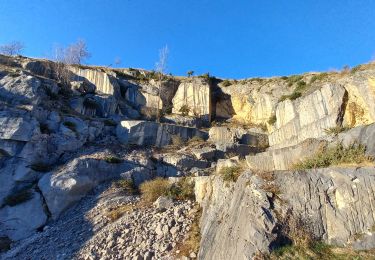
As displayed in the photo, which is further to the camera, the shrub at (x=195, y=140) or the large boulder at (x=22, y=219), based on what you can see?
the shrub at (x=195, y=140)

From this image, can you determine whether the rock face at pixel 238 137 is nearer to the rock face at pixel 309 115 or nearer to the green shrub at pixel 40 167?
the rock face at pixel 309 115

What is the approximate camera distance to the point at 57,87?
1184 inches

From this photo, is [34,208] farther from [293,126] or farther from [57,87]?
[293,126]

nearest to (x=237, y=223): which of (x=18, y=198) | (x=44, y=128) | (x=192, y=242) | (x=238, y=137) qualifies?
(x=192, y=242)

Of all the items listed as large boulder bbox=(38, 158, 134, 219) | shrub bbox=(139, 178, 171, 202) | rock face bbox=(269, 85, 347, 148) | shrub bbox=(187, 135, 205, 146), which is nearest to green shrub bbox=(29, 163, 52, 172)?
large boulder bbox=(38, 158, 134, 219)

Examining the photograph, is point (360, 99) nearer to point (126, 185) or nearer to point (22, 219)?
point (126, 185)

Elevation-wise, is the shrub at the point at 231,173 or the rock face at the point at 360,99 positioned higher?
the rock face at the point at 360,99

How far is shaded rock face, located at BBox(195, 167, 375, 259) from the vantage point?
9.67 metres

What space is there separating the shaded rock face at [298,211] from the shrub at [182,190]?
3.94 meters

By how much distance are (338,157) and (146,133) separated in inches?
695

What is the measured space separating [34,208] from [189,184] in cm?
809

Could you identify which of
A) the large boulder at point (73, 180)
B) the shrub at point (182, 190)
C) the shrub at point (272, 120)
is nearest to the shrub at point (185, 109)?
the shrub at point (272, 120)

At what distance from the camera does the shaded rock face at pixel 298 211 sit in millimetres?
9672

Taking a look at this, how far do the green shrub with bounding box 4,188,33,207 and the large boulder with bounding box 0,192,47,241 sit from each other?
187mm
